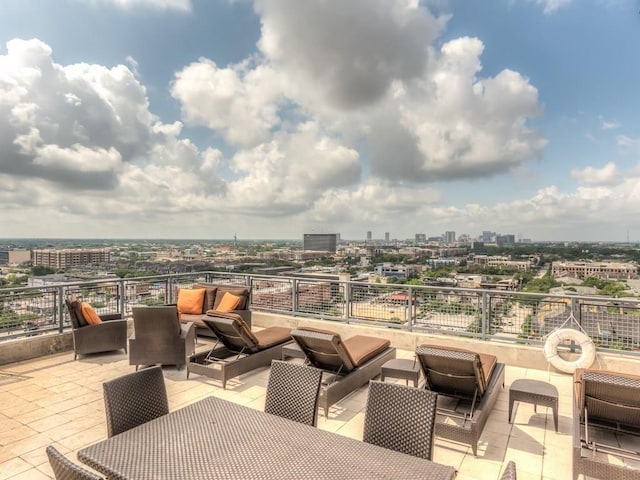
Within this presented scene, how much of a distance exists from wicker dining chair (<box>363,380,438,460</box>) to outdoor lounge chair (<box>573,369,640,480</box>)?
148 cm

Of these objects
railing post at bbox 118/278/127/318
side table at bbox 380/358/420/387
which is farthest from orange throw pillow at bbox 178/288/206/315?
side table at bbox 380/358/420/387

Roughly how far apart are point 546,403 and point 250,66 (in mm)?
14351

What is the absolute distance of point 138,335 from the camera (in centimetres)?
550

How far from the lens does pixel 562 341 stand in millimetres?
5594

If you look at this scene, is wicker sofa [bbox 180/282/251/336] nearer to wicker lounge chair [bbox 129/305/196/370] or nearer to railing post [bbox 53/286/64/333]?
wicker lounge chair [bbox 129/305/196/370]

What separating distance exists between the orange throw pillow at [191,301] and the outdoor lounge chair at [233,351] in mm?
2303

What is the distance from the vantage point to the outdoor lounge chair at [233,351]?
4953 millimetres

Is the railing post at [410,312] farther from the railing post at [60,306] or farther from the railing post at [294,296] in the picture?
the railing post at [60,306]

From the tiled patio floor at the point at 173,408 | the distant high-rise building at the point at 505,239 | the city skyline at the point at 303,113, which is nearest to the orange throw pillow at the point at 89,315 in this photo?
the tiled patio floor at the point at 173,408

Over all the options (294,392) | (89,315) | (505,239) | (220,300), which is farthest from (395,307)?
(505,239)

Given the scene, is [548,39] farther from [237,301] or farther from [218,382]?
[218,382]

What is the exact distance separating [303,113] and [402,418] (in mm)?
16148

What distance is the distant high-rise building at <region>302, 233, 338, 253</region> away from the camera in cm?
2230

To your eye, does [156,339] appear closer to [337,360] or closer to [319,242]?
[337,360]
